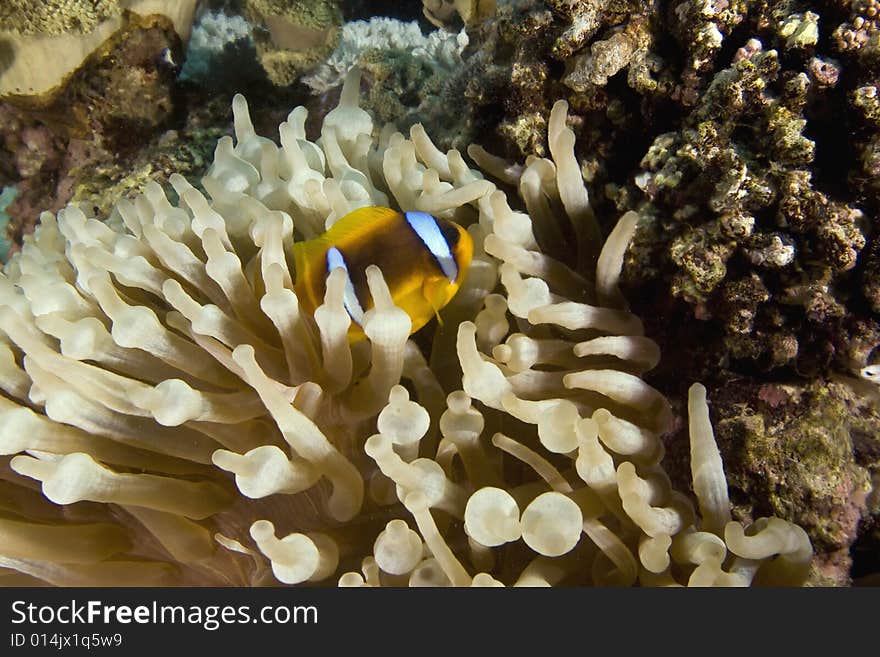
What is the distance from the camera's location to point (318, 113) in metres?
2.88

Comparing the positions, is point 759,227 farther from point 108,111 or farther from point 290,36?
point 108,111

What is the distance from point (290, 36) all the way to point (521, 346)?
244 cm

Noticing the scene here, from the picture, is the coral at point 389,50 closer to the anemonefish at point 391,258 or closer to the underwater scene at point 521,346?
the underwater scene at point 521,346

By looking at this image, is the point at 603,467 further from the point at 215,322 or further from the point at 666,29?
the point at 666,29

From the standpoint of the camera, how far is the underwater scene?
1275 mm

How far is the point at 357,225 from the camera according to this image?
150 centimetres

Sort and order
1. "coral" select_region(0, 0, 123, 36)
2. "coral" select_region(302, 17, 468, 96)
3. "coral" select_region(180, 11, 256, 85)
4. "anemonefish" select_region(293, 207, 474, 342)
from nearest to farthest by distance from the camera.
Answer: "anemonefish" select_region(293, 207, 474, 342) → "coral" select_region(0, 0, 123, 36) → "coral" select_region(302, 17, 468, 96) → "coral" select_region(180, 11, 256, 85)

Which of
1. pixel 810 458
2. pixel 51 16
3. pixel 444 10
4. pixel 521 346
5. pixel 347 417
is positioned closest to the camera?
pixel 810 458

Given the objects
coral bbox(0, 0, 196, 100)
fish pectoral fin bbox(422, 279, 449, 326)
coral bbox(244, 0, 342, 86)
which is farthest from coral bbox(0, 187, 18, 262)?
fish pectoral fin bbox(422, 279, 449, 326)

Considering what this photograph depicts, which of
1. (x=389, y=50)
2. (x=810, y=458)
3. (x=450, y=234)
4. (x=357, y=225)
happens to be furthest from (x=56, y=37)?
(x=810, y=458)

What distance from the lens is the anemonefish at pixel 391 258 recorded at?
4.80ft

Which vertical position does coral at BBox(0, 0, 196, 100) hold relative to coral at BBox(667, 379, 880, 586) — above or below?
above

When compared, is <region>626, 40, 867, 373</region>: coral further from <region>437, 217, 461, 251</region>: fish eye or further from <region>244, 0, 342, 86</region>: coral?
<region>244, 0, 342, 86</region>: coral

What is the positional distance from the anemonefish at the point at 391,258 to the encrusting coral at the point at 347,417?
0.22 ft
